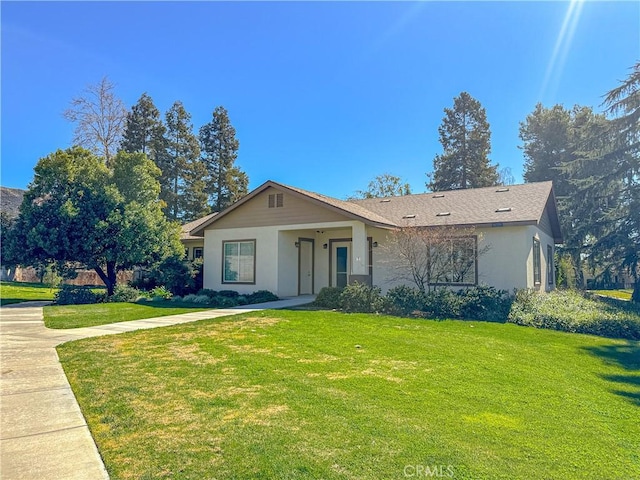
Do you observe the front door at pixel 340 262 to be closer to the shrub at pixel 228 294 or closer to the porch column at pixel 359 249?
the porch column at pixel 359 249

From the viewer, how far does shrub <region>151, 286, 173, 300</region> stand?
1685cm

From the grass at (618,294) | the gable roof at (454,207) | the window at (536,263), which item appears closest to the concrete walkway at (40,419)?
the gable roof at (454,207)

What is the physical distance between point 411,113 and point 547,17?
10.4 m

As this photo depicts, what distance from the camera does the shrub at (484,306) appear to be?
38.0 ft

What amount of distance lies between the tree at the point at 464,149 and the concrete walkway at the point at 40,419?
35038 mm

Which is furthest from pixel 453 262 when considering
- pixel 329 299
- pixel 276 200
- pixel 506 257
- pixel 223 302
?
pixel 223 302

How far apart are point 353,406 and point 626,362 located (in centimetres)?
591

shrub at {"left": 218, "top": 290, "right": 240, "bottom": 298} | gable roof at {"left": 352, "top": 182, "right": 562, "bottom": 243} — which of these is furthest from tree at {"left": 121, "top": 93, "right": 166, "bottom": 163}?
gable roof at {"left": 352, "top": 182, "right": 562, "bottom": 243}

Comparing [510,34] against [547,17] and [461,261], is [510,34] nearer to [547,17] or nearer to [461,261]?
[547,17]

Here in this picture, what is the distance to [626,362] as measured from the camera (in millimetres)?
7359

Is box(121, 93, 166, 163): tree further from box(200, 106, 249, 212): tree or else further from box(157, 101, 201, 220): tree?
box(200, 106, 249, 212): tree

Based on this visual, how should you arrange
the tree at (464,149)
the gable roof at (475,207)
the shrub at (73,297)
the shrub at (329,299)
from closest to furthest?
the shrub at (329,299) < the gable roof at (475,207) < the shrub at (73,297) < the tree at (464,149)

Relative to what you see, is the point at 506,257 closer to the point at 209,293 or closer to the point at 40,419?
the point at 209,293

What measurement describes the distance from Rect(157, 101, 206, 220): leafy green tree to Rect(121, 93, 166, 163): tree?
0.86m
